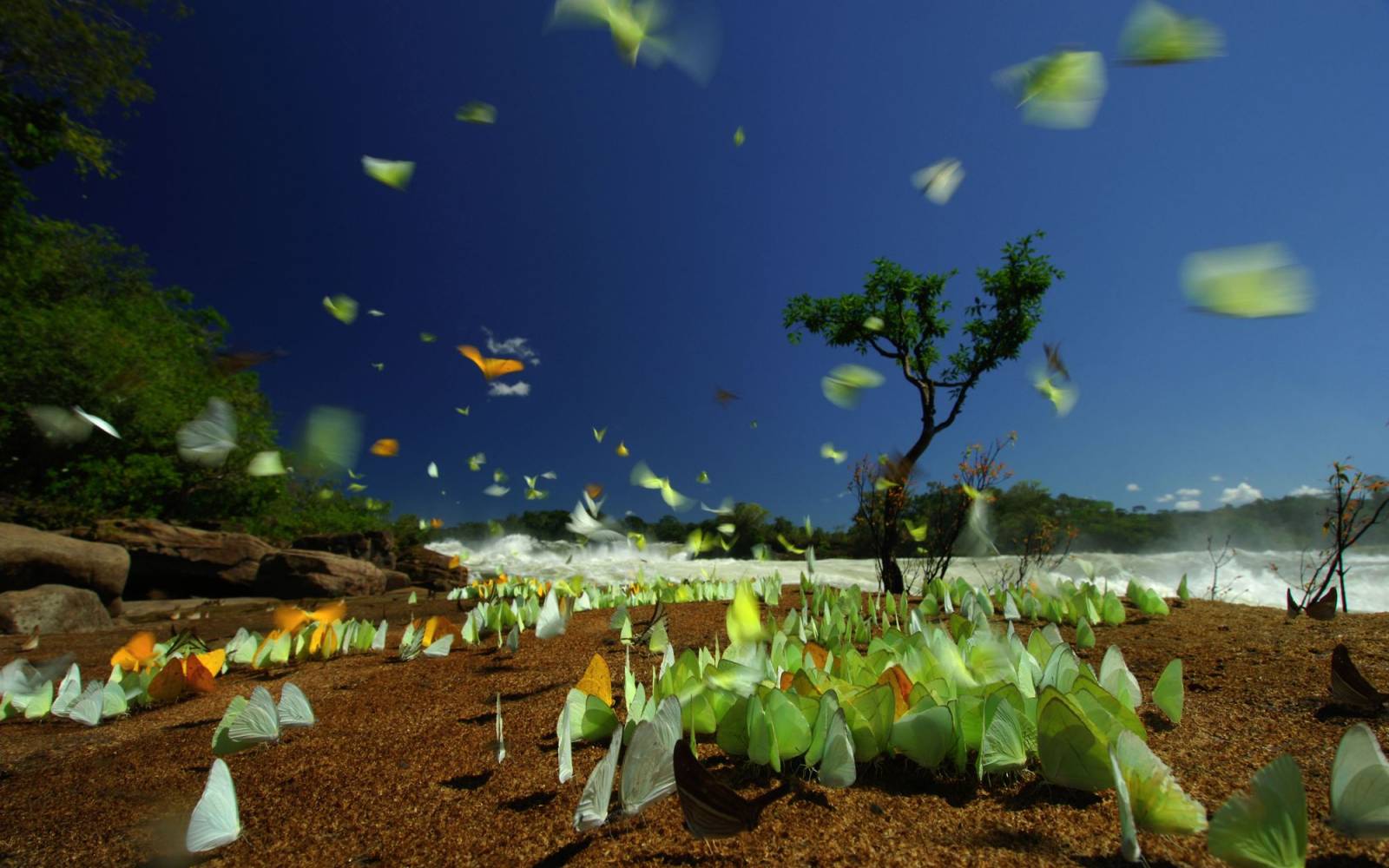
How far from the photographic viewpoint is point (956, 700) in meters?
1.02

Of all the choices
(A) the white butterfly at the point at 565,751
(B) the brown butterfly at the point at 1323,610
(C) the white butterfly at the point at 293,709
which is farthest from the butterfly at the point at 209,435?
(B) the brown butterfly at the point at 1323,610

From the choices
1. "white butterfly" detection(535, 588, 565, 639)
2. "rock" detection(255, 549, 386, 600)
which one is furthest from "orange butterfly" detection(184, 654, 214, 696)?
"rock" detection(255, 549, 386, 600)

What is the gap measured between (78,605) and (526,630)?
491cm

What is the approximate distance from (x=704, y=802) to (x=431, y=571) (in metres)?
9.27

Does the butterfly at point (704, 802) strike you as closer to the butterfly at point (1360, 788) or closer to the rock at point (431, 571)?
the butterfly at point (1360, 788)

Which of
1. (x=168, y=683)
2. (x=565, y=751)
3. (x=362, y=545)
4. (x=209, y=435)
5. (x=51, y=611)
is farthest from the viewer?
(x=362, y=545)

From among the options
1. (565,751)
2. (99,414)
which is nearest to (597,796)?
(565,751)

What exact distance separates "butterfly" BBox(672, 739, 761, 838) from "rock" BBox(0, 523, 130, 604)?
8.02 metres

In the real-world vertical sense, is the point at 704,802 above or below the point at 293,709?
above

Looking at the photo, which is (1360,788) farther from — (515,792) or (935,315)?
(935,315)

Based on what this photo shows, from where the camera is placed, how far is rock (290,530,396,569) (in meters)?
10.7

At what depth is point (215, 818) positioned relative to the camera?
89cm

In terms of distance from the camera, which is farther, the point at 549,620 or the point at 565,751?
the point at 549,620

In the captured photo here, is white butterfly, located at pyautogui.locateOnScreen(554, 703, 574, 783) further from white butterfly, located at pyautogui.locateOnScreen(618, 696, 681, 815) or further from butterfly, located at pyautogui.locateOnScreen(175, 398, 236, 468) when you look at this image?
butterfly, located at pyautogui.locateOnScreen(175, 398, 236, 468)
